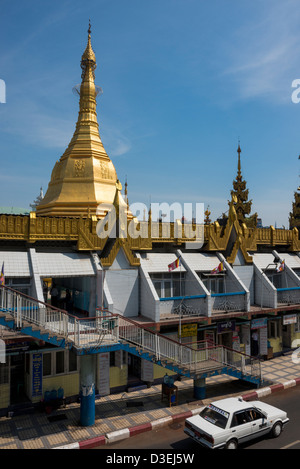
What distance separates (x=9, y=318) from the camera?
15086 mm

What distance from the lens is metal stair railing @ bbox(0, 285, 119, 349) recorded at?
15.4 meters

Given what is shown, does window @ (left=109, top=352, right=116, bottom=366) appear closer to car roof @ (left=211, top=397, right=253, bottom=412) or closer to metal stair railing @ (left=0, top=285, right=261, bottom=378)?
metal stair railing @ (left=0, top=285, right=261, bottom=378)

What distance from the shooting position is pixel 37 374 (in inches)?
734

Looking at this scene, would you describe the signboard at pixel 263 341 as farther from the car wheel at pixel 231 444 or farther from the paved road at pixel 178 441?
the car wheel at pixel 231 444

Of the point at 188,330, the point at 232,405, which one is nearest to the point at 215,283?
the point at 188,330

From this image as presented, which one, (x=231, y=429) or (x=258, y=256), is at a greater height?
(x=258, y=256)

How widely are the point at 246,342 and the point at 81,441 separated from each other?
15103 millimetres

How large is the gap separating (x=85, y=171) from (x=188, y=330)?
1505 centimetres

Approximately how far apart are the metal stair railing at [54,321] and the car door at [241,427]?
6274 mm

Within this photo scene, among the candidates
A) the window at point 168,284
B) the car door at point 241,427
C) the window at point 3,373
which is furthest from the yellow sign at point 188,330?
the window at point 3,373

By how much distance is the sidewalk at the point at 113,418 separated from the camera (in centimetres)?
1541

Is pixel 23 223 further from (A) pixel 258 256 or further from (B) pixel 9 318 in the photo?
(A) pixel 258 256
